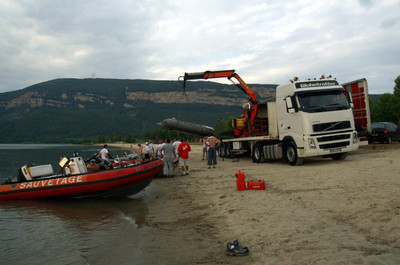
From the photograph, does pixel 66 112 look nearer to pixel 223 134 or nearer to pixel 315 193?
pixel 223 134

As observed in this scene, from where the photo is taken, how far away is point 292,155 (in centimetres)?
1280

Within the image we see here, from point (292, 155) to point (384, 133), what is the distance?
33.3 ft

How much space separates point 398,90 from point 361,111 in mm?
37052

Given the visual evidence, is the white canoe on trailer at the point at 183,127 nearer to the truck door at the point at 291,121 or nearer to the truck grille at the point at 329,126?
the truck door at the point at 291,121

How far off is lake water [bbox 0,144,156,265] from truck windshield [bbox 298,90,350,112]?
743 centimetres

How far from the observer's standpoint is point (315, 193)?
272 inches

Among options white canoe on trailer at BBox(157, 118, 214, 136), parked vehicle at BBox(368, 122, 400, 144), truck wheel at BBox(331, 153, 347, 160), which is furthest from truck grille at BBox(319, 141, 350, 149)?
white canoe on trailer at BBox(157, 118, 214, 136)

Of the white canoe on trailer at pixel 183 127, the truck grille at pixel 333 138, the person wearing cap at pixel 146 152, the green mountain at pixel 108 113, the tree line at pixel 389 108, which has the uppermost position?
the green mountain at pixel 108 113

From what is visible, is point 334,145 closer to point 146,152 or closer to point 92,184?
point 92,184

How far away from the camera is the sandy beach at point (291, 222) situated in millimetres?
3889

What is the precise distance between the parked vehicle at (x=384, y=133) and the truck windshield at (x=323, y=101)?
897cm

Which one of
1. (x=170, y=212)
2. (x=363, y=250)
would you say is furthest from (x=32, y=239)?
(x=363, y=250)

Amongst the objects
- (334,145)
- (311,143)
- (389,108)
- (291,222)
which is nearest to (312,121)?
(311,143)

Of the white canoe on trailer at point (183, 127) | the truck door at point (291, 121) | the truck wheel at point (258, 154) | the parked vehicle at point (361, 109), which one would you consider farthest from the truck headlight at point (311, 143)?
the white canoe on trailer at point (183, 127)
